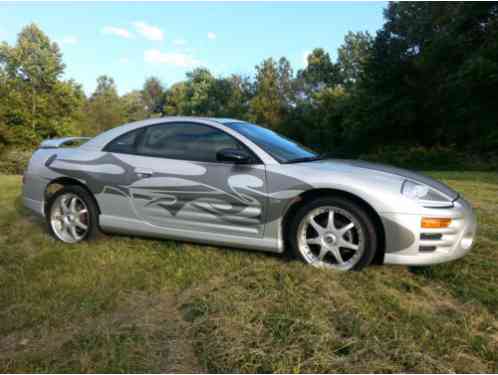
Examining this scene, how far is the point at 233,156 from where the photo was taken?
10.7ft

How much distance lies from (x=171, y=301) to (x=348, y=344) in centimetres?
127

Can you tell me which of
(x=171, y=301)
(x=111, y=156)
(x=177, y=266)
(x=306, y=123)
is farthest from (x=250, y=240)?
(x=306, y=123)

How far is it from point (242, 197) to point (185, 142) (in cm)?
87

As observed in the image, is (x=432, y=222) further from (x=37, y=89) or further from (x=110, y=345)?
(x=37, y=89)

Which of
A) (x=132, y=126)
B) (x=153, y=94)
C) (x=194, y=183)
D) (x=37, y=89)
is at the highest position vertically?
(x=153, y=94)

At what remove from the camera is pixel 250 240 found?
3326mm

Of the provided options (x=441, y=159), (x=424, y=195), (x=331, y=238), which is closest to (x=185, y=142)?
(x=331, y=238)

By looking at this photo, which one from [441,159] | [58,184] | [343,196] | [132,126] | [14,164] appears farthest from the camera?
[14,164]

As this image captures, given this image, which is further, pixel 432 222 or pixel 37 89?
pixel 37 89

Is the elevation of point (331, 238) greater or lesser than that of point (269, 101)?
lesser

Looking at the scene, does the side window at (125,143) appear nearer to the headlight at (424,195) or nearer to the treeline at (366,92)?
the headlight at (424,195)

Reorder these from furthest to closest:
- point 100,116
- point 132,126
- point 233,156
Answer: point 100,116 < point 132,126 < point 233,156

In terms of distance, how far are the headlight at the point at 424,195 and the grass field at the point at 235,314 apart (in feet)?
1.92

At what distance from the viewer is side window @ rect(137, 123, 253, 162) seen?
11.6ft
